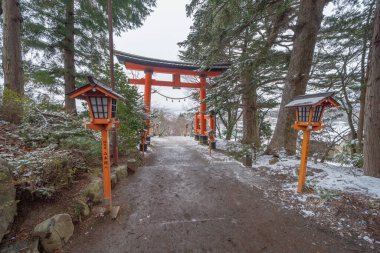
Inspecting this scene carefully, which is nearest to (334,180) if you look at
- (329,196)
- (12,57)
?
(329,196)

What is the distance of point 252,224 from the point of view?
251 cm

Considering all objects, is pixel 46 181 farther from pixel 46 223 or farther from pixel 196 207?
pixel 196 207

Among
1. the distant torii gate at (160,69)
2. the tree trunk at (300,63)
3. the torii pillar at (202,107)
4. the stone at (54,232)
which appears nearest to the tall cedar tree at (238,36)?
the tree trunk at (300,63)

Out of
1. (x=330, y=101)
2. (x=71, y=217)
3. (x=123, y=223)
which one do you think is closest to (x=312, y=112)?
(x=330, y=101)

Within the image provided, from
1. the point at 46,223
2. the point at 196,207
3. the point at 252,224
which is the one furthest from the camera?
the point at 196,207

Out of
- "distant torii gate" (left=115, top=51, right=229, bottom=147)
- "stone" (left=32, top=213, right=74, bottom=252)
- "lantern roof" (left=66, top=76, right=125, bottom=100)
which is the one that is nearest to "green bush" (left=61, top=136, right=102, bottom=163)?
"lantern roof" (left=66, top=76, right=125, bottom=100)

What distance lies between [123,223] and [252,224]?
6.75ft

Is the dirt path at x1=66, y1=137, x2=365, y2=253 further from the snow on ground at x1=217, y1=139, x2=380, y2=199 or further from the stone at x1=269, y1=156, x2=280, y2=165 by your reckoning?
the stone at x1=269, y1=156, x2=280, y2=165

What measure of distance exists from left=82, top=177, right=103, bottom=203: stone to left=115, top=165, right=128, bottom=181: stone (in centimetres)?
104

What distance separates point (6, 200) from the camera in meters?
1.85

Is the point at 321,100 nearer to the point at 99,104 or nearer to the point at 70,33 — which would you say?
the point at 99,104

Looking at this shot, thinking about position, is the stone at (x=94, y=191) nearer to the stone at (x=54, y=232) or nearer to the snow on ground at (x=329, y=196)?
the stone at (x=54, y=232)

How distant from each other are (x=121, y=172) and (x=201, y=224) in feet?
8.59

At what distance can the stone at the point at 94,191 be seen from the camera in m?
2.70
